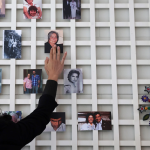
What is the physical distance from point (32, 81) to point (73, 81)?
10.4 inches

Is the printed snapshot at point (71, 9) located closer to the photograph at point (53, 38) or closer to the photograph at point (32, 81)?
the photograph at point (53, 38)

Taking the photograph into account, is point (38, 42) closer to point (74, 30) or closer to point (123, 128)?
point (74, 30)

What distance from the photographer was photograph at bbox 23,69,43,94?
1.24 metres

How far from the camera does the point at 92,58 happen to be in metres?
1.27

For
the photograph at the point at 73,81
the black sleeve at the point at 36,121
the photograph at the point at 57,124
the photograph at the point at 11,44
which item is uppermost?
the photograph at the point at 11,44

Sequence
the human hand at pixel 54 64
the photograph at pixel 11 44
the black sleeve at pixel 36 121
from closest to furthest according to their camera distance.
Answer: the black sleeve at pixel 36 121 → the human hand at pixel 54 64 → the photograph at pixel 11 44

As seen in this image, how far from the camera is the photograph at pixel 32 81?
1.24m

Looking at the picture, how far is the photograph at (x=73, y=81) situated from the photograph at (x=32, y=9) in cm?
42

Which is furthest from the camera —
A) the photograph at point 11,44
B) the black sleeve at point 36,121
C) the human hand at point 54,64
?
the photograph at point 11,44

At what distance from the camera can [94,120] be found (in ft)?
4.06

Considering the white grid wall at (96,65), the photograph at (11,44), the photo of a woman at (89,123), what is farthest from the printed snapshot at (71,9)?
the photo of a woman at (89,123)

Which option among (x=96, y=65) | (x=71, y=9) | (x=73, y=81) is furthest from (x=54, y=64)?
(x=71, y=9)

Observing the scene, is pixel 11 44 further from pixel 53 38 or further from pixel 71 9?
pixel 71 9

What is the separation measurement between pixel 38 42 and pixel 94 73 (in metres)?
0.42
